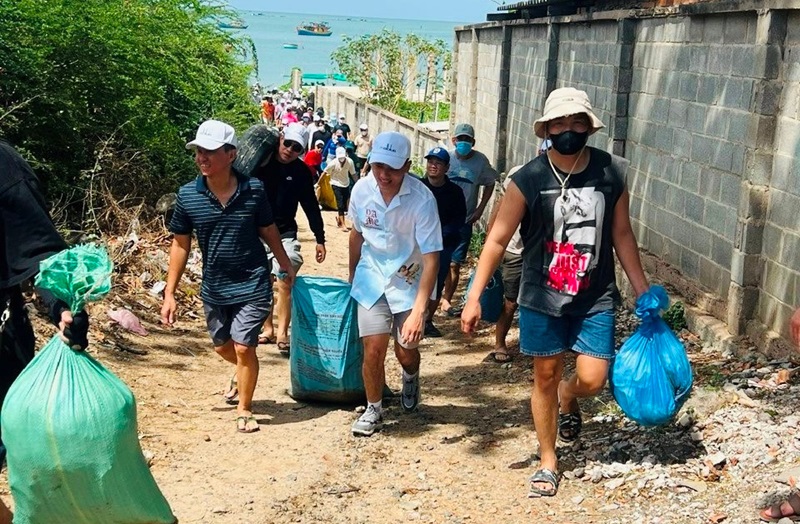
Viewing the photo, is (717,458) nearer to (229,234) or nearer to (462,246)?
(229,234)

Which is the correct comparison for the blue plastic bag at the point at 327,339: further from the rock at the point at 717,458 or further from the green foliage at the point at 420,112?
the green foliage at the point at 420,112

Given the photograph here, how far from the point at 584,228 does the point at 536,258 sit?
277 mm

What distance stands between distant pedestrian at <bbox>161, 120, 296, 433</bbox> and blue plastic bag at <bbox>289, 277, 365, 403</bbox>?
0.38m

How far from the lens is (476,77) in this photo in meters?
17.1

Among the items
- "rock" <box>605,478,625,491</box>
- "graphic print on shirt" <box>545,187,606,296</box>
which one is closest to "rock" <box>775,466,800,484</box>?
"rock" <box>605,478,625,491</box>

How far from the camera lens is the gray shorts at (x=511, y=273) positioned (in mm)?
7434

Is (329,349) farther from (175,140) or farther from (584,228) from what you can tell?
(175,140)

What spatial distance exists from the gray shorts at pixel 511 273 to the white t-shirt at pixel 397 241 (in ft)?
5.69

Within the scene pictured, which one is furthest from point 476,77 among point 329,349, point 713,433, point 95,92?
point 713,433

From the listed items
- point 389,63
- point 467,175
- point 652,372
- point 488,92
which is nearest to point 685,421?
point 652,372

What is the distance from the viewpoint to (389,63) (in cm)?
3572

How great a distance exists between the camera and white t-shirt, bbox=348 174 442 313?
577 centimetres

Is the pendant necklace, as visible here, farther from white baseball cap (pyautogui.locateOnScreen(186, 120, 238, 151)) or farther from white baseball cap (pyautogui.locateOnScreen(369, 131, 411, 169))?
white baseball cap (pyautogui.locateOnScreen(186, 120, 238, 151))

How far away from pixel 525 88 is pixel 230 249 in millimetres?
8304
